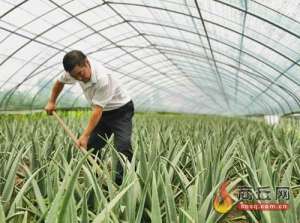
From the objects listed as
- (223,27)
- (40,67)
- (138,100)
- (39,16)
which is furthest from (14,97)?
(138,100)

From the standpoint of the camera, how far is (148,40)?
1190 cm

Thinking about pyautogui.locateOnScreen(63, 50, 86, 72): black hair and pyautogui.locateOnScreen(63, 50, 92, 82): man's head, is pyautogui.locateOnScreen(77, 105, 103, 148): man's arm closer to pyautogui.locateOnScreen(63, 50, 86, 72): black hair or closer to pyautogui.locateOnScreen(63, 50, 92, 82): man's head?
pyautogui.locateOnScreen(63, 50, 92, 82): man's head

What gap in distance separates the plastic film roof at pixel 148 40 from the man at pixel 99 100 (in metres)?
3.43

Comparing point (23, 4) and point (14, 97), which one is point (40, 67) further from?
point (23, 4)

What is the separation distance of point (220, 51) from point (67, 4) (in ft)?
13.7

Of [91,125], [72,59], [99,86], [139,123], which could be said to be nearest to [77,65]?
[72,59]

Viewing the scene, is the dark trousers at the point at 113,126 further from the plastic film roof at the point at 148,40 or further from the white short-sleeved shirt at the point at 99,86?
the plastic film roof at the point at 148,40

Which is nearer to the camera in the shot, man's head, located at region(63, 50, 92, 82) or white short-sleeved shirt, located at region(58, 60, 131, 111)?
man's head, located at region(63, 50, 92, 82)

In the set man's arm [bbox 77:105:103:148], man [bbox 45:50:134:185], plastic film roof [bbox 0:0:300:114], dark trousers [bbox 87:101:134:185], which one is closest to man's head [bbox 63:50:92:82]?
man [bbox 45:50:134:185]

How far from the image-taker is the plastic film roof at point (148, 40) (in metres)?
7.17

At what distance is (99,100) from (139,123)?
275cm

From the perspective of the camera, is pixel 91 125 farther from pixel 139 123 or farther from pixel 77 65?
pixel 139 123

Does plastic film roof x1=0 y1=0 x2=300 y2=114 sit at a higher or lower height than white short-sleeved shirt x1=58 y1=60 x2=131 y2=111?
higher

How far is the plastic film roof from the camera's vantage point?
7168mm
